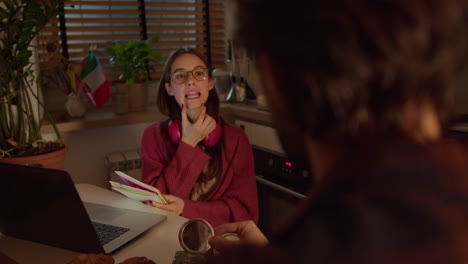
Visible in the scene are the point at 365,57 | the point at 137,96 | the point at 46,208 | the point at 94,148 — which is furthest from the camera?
the point at 137,96

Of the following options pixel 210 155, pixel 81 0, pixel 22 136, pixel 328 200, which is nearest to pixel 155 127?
pixel 210 155

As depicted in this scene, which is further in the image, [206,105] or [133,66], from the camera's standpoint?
[133,66]

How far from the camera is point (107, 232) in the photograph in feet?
3.94

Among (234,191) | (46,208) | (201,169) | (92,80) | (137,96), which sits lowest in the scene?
(234,191)

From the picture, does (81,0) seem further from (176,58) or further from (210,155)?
(210,155)

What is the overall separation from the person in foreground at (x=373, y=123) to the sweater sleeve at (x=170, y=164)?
4.54 ft

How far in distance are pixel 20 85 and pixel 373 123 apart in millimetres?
1861

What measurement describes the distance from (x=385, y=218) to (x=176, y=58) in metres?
1.56

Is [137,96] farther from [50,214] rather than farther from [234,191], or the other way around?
[50,214]

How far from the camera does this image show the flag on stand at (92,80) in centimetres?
239

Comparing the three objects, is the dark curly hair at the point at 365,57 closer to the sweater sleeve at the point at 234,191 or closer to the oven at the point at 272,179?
the sweater sleeve at the point at 234,191

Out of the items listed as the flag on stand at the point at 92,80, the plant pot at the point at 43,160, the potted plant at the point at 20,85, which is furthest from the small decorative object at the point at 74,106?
the plant pot at the point at 43,160

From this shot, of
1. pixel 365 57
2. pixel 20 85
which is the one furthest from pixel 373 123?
Result: pixel 20 85

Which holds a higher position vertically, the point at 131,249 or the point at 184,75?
→ the point at 184,75
